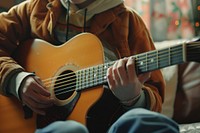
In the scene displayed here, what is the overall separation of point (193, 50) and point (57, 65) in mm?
456

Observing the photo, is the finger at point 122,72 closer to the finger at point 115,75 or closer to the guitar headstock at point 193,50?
the finger at point 115,75

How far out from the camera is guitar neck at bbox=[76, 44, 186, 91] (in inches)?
32.2

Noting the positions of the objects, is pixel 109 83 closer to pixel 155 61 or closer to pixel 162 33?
pixel 155 61

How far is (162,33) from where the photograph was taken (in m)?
1.90

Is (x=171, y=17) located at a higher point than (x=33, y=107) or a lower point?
lower

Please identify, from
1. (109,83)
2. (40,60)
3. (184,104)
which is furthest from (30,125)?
(184,104)

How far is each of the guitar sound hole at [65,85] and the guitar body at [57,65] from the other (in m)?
0.01

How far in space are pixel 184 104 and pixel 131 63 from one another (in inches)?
28.7

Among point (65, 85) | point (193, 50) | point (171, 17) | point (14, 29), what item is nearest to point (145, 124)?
point (193, 50)

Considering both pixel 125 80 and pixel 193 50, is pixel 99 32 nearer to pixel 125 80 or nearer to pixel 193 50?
pixel 125 80

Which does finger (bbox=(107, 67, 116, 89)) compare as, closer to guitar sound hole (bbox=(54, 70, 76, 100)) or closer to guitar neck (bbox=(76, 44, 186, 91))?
guitar neck (bbox=(76, 44, 186, 91))

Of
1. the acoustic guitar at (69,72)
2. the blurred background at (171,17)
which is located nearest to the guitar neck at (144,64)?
the acoustic guitar at (69,72)

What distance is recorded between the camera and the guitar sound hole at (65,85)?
1.04m

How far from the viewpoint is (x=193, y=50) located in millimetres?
784
